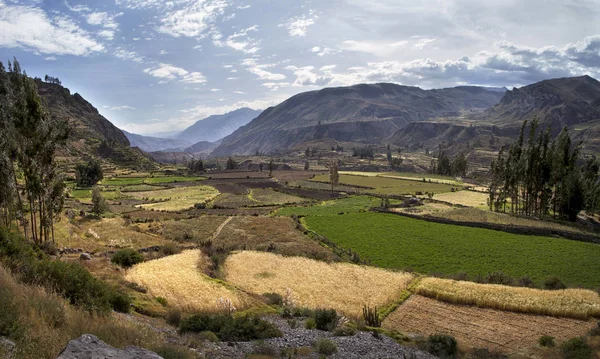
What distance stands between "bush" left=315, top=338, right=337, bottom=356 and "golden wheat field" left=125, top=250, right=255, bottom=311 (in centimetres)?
881

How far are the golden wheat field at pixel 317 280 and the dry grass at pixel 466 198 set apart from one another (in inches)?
2363

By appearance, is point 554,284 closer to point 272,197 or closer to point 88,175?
point 272,197

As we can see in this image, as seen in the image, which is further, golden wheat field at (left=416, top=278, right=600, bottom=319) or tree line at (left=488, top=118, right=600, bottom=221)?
tree line at (left=488, top=118, right=600, bottom=221)

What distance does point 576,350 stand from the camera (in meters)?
21.1

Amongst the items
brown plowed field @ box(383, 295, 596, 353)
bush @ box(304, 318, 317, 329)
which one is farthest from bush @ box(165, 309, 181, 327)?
brown plowed field @ box(383, 295, 596, 353)

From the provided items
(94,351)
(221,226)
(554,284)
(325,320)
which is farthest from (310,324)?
(221,226)

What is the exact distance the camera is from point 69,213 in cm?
6016

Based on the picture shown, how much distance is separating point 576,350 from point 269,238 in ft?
134

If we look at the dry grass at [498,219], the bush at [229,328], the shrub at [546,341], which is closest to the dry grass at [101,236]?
the bush at [229,328]

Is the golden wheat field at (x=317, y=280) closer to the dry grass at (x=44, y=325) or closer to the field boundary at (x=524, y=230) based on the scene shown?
the dry grass at (x=44, y=325)

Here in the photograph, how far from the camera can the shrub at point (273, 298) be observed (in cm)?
2953

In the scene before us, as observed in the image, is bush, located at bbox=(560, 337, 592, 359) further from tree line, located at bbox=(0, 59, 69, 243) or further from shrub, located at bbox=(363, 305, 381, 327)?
tree line, located at bbox=(0, 59, 69, 243)

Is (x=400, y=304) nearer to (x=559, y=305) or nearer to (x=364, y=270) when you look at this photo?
(x=364, y=270)

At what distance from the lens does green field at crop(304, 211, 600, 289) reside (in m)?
41.1
